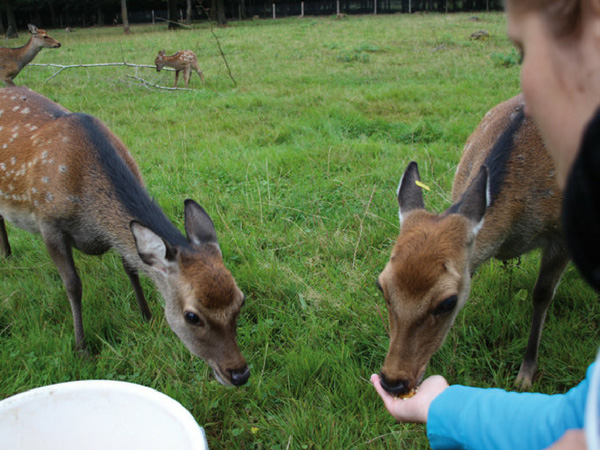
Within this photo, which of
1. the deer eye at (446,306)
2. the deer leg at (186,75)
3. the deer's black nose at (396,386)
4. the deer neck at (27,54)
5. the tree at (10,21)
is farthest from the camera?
the tree at (10,21)

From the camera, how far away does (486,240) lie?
308 centimetres

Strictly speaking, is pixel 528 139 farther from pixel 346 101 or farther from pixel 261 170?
pixel 346 101

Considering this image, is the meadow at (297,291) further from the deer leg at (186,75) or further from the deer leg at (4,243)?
the deer leg at (186,75)

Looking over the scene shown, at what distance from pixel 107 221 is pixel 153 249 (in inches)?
25.7

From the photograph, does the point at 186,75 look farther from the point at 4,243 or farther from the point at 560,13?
the point at 560,13

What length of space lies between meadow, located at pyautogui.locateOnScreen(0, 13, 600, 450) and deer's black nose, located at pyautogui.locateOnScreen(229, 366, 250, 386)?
16cm

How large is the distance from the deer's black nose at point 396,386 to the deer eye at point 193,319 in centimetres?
110

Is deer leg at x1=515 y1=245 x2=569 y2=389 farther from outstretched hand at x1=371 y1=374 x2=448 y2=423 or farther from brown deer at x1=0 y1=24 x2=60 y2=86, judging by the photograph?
brown deer at x1=0 y1=24 x2=60 y2=86

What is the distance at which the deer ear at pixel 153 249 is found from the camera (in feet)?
10.1

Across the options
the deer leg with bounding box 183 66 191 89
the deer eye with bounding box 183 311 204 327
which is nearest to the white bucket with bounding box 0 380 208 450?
the deer eye with bounding box 183 311 204 327

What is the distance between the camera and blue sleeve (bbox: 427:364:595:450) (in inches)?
56.8

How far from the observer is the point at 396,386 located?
2.42 metres

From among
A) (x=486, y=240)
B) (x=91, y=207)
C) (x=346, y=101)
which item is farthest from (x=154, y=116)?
(x=486, y=240)

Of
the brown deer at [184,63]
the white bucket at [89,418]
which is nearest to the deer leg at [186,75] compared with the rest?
the brown deer at [184,63]
